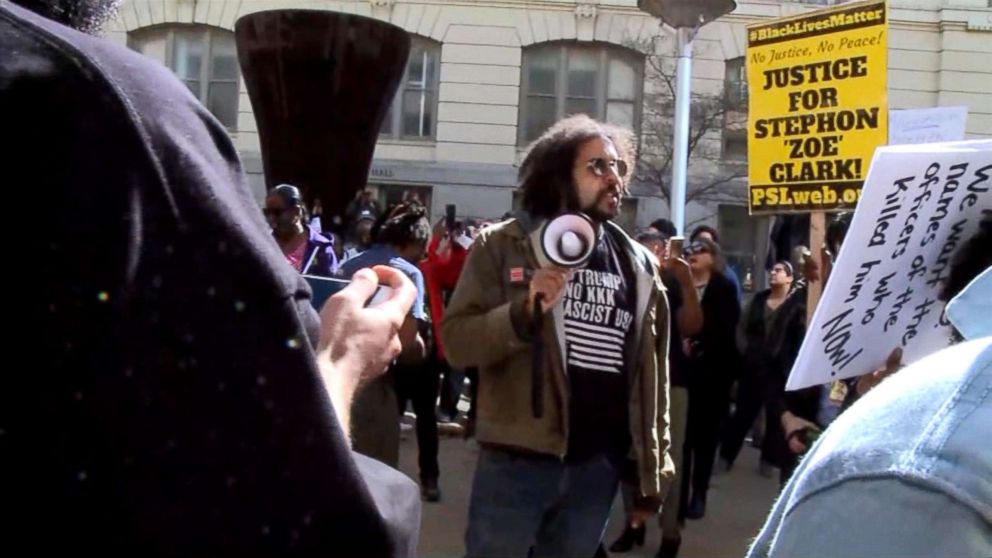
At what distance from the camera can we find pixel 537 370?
13.2 ft

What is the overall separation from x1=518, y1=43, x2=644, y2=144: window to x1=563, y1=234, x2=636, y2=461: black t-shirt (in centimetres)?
2158

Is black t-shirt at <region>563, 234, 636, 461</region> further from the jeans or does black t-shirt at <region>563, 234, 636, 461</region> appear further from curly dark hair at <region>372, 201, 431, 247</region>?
curly dark hair at <region>372, 201, 431, 247</region>

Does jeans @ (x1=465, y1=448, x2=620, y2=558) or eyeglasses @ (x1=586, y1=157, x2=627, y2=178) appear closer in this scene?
jeans @ (x1=465, y1=448, x2=620, y2=558)

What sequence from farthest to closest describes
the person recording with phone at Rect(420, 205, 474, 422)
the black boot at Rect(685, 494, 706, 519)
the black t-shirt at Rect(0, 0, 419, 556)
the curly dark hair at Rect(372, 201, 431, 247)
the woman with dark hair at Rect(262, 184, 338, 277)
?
1. the person recording with phone at Rect(420, 205, 474, 422)
2. the black boot at Rect(685, 494, 706, 519)
3. the curly dark hair at Rect(372, 201, 431, 247)
4. the woman with dark hair at Rect(262, 184, 338, 277)
5. the black t-shirt at Rect(0, 0, 419, 556)

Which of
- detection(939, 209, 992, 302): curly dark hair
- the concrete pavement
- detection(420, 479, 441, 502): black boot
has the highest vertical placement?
detection(939, 209, 992, 302): curly dark hair

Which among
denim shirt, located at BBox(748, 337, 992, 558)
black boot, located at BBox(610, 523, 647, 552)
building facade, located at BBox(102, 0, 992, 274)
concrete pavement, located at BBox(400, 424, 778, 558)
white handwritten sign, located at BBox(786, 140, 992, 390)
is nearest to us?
denim shirt, located at BBox(748, 337, 992, 558)

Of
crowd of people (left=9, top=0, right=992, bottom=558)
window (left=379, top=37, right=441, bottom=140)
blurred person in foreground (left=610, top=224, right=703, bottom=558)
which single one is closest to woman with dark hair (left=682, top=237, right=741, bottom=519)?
blurred person in foreground (left=610, top=224, right=703, bottom=558)

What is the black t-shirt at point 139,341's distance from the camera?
1.09 m

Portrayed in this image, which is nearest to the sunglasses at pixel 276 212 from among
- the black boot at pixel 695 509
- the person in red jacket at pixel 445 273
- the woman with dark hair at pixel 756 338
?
the person in red jacket at pixel 445 273

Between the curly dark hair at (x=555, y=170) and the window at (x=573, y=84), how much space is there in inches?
840

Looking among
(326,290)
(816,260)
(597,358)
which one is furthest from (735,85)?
(326,290)

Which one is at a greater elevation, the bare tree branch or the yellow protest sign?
the bare tree branch

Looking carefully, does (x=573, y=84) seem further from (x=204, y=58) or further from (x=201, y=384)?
(x=201, y=384)

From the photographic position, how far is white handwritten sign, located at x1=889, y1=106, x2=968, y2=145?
6.81 metres
